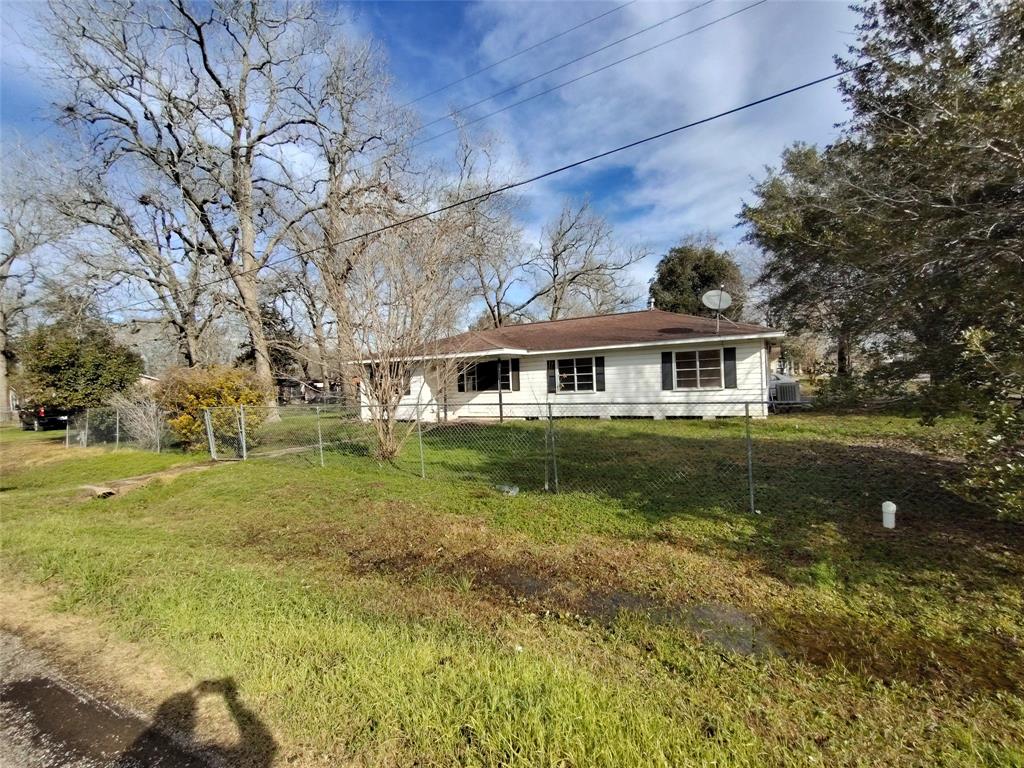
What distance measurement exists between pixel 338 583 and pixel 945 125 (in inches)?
232

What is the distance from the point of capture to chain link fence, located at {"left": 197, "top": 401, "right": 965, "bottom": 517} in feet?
18.7

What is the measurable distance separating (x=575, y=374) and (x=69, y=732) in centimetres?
1424

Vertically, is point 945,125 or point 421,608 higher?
point 945,125

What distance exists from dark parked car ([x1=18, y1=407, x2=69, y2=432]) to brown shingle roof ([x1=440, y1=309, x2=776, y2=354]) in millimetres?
21604

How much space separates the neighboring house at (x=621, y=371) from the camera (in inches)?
525

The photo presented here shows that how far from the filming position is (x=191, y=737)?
82.4 inches

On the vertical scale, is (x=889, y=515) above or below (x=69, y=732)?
above

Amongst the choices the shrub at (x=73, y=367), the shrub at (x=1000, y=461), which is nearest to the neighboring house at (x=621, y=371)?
the shrub at (x=1000, y=461)

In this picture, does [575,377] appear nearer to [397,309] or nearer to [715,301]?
[715,301]

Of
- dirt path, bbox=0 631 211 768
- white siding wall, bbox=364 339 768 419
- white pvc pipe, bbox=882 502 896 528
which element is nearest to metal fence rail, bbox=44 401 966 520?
white siding wall, bbox=364 339 768 419

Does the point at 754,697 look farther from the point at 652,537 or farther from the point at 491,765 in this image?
the point at 652,537

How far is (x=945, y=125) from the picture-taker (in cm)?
336

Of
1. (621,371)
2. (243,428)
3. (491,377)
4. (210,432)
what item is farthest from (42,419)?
(621,371)

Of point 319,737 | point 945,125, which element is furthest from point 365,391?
point 945,125
